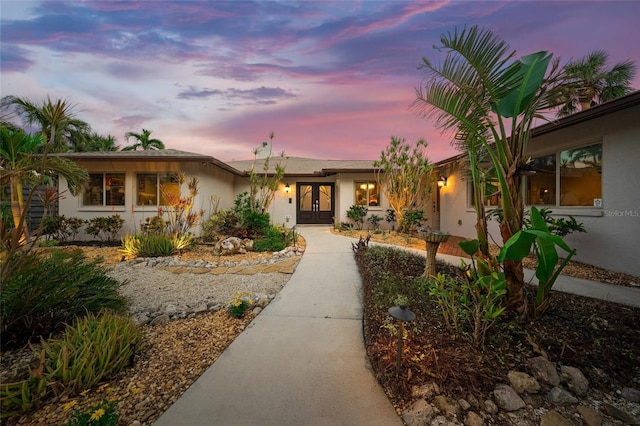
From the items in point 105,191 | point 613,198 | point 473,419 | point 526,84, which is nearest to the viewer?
point 473,419

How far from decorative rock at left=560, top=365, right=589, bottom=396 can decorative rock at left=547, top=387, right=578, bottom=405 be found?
0.10m

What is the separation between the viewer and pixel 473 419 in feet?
5.73

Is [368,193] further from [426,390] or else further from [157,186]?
[426,390]

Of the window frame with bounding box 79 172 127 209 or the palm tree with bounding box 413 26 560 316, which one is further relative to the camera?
the window frame with bounding box 79 172 127 209

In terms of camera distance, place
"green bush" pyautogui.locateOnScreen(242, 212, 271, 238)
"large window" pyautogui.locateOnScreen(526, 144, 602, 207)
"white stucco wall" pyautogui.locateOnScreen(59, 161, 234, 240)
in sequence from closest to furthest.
→ "large window" pyautogui.locateOnScreen(526, 144, 602, 207) < "green bush" pyautogui.locateOnScreen(242, 212, 271, 238) < "white stucco wall" pyautogui.locateOnScreen(59, 161, 234, 240)

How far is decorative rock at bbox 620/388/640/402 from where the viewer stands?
1.95 m

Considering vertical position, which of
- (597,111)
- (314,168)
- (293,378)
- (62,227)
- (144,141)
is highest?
(144,141)

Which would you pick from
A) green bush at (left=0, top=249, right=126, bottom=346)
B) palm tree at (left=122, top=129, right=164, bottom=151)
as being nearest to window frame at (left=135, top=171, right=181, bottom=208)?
green bush at (left=0, top=249, right=126, bottom=346)

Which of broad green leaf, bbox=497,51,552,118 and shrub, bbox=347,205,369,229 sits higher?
broad green leaf, bbox=497,51,552,118

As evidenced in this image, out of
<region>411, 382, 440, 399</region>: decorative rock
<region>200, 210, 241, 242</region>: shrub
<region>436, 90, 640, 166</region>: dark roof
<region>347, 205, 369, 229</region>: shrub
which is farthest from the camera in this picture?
<region>347, 205, 369, 229</region>: shrub

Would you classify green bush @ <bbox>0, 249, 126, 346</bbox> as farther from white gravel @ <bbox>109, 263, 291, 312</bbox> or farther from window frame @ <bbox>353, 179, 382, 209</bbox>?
window frame @ <bbox>353, 179, 382, 209</bbox>

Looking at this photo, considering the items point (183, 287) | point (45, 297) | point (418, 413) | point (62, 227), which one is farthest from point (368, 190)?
point (62, 227)

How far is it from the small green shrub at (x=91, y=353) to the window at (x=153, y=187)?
7.88 metres

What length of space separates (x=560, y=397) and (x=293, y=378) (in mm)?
2075
